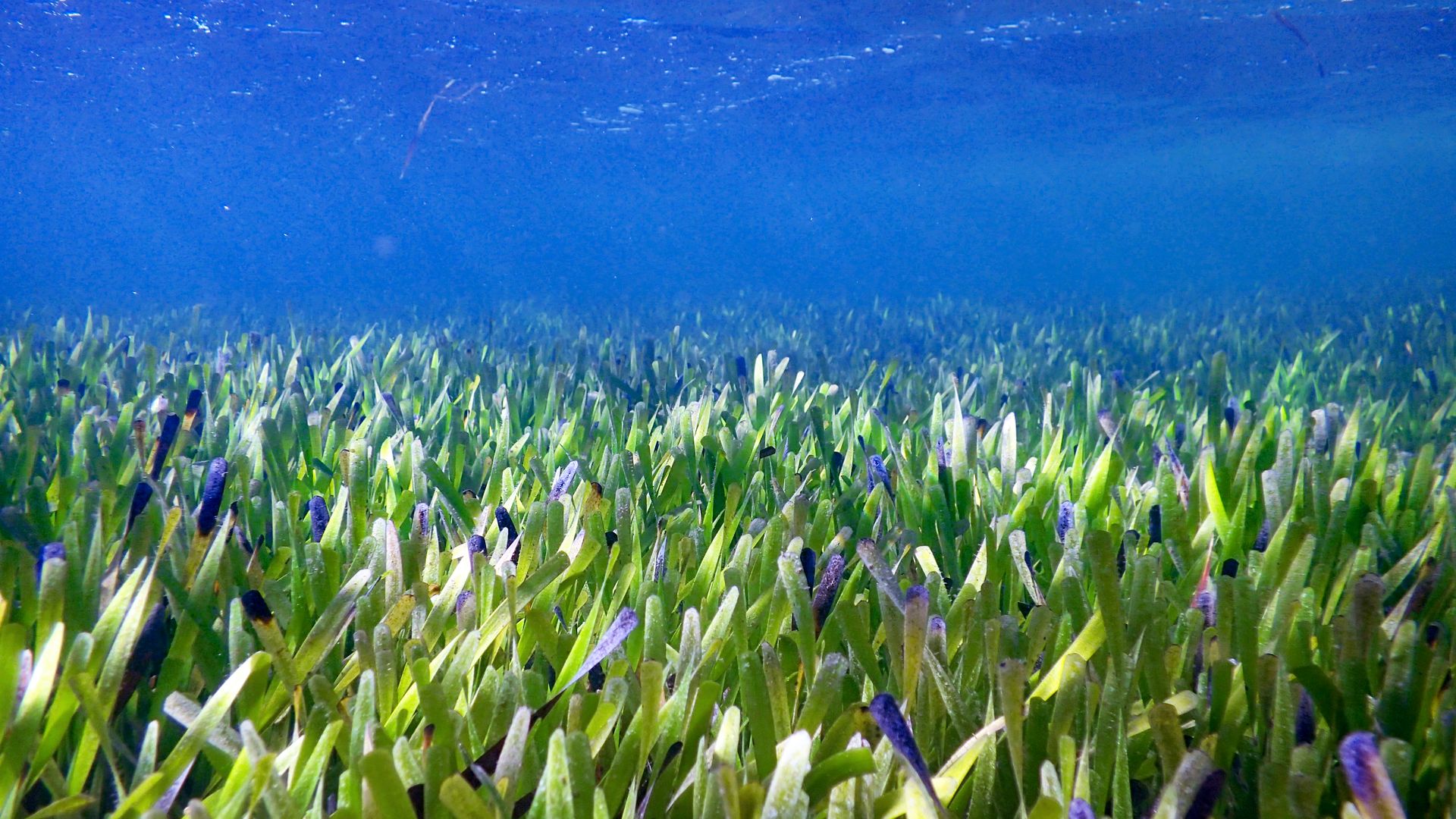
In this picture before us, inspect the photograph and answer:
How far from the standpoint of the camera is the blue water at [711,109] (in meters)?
19.7

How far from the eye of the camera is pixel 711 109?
31.0 m

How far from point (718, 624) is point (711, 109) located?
32.0 m

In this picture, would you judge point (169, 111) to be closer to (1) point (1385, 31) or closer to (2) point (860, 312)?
(2) point (860, 312)

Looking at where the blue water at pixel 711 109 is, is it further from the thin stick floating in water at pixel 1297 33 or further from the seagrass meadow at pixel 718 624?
the seagrass meadow at pixel 718 624

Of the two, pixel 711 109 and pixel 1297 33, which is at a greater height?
pixel 711 109

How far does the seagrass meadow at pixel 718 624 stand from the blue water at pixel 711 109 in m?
4.96

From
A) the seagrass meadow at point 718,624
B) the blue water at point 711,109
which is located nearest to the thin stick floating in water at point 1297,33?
the blue water at point 711,109

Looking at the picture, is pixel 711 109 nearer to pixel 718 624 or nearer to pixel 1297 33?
pixel 1297 33

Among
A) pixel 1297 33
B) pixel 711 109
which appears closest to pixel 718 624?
pixel 1297 33

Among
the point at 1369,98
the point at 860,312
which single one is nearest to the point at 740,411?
the point at 860,312

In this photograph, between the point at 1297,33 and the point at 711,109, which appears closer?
the point at 1297,33

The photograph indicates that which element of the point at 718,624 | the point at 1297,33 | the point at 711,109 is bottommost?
the point at 718,624

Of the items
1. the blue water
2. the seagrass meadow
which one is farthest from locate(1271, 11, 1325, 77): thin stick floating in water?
the seagrass meadow

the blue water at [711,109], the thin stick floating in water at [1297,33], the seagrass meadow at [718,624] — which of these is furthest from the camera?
the blue water at [711,109]
